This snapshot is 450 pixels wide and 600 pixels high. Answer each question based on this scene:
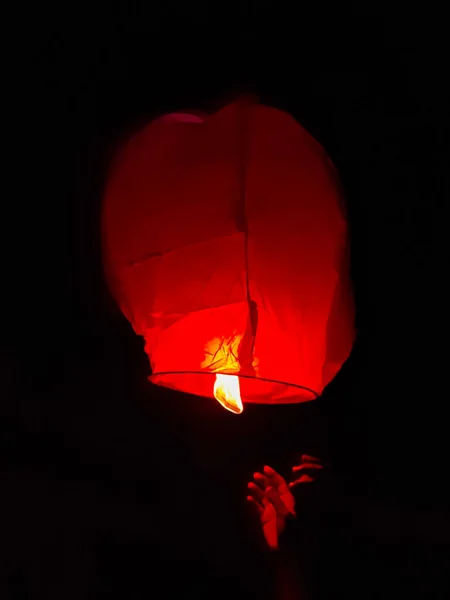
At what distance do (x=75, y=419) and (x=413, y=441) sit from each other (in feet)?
3.77

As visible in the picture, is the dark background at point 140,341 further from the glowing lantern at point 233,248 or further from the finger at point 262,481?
the glowing lantern at point 233,248

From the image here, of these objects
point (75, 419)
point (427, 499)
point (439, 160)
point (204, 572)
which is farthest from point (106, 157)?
point (427, 499)

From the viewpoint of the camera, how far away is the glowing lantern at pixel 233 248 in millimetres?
1059

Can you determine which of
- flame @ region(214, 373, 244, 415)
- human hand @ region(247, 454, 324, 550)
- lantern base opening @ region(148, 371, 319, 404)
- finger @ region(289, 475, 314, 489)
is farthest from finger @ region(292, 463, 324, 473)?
flame @ region(214, 373, 244, 415)

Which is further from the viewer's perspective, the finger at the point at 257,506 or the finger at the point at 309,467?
the finger at the point at 309,467

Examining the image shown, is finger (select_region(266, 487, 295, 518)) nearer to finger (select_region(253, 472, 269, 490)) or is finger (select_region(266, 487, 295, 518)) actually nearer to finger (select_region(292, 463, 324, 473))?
finger (select_region(253, 472, 269, 490))

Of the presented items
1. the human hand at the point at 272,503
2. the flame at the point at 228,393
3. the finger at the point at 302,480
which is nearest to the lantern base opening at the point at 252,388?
the flame at the point at 228,393

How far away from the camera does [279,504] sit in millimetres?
1549

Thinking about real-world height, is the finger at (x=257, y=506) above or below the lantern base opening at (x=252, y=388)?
below

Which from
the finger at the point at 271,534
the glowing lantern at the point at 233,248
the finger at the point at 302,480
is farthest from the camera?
the finger at the point at 302,480

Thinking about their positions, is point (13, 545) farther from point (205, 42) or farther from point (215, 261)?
point (205, 42)

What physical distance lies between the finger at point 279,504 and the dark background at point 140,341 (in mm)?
276

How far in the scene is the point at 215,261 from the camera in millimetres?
1060

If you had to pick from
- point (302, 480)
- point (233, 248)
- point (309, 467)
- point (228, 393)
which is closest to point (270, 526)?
point (302, 480)
